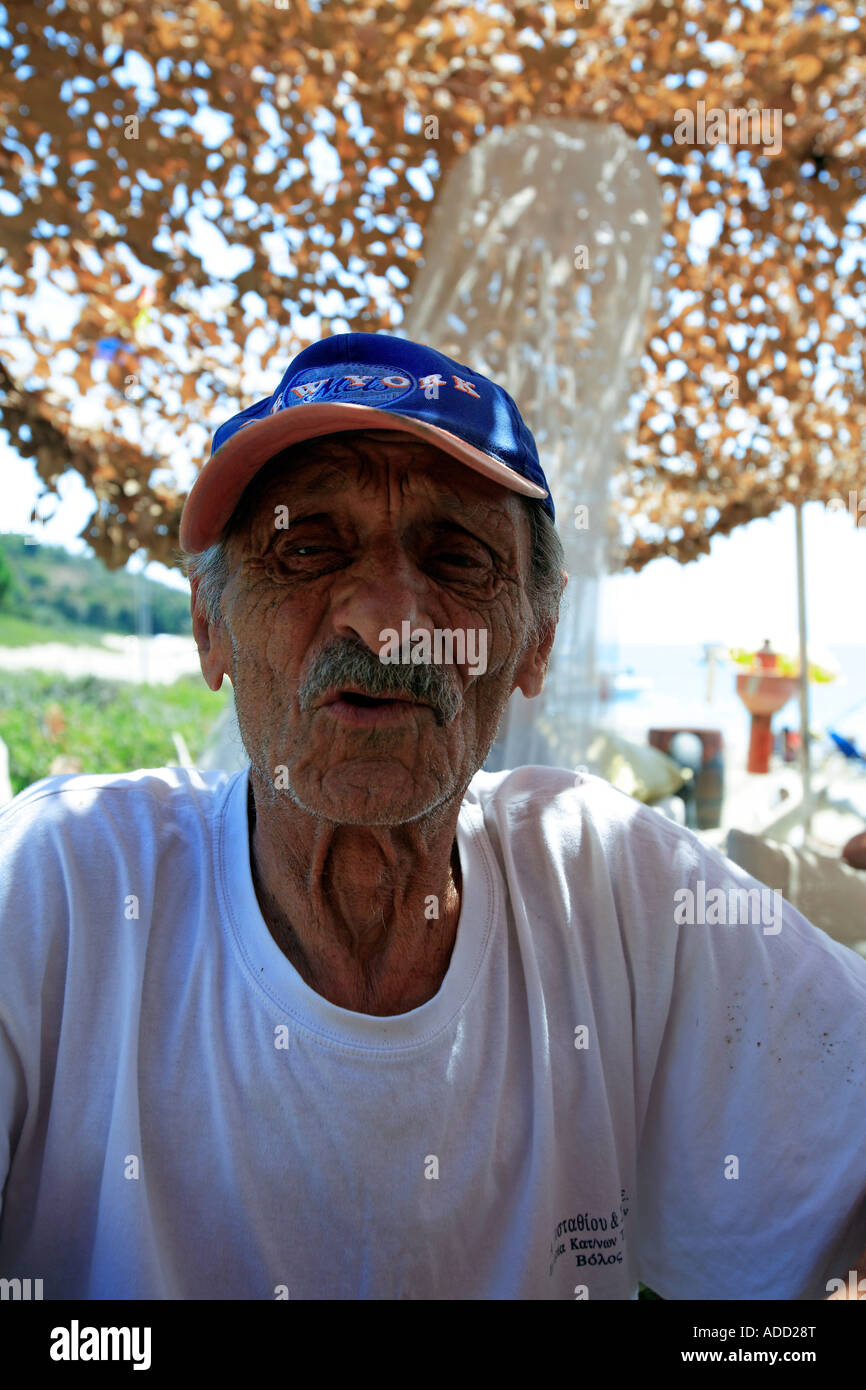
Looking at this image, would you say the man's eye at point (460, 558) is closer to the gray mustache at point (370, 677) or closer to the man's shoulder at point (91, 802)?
the gray mustache at point (370, 677)

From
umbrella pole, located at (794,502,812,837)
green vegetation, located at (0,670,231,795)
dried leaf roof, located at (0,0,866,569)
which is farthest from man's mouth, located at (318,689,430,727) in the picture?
green vegetation, located at (0,670,231,795)

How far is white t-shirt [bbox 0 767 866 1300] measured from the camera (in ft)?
2.98

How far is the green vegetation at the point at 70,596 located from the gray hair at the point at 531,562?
7316mm

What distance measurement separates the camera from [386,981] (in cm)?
105

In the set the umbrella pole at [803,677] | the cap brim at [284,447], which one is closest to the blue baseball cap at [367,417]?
the cap brim at [284,447]

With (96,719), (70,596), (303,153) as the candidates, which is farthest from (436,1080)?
(70,596)

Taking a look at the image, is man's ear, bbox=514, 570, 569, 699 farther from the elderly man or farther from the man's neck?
the man's neck

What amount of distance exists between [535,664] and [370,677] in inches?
14.1

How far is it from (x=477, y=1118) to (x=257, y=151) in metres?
2.92

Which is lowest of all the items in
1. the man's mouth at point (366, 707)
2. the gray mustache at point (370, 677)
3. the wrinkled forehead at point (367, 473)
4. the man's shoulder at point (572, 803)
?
the man's shoulder at point (572, 803)

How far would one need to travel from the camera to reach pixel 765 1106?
1077 mm

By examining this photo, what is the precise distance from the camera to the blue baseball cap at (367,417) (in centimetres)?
99

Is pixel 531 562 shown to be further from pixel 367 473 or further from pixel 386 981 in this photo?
pixel 386 981
